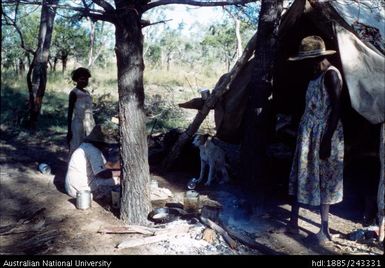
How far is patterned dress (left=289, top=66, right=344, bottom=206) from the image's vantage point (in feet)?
12.7

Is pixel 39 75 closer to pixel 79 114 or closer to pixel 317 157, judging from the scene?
pixel 79 114

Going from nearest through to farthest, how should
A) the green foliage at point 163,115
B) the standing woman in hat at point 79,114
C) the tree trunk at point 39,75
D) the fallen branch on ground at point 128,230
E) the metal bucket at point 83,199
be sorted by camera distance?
the fallen branch on ground at point 128,230
the metal bucket at point 83,199
the standing woman in hat at point 79,114
the tree trunk at point 39,75
the green foliage at point 163,115

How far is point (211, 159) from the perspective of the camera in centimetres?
606

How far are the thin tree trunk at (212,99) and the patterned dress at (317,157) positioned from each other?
6.10 feet

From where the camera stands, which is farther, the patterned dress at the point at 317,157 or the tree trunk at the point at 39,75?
the tree trunk at the point at 39,75

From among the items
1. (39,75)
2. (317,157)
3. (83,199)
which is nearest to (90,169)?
(83,199)

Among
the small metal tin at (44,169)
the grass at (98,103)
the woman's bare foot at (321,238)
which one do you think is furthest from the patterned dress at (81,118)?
the woman's bare foot at (321,238)

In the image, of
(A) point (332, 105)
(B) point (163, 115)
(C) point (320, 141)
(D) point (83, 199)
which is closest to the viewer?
(A) point (332, 105)

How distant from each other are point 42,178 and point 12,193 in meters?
0.68

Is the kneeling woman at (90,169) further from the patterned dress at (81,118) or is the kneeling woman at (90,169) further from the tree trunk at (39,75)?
the tree trunk at (39,75)

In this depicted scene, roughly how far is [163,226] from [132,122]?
3.75 ft

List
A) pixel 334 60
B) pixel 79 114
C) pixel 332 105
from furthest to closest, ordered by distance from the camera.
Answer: pixel 79 114, pixel 334 60, pixel 332 105

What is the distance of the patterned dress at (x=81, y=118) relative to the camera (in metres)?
6.12
